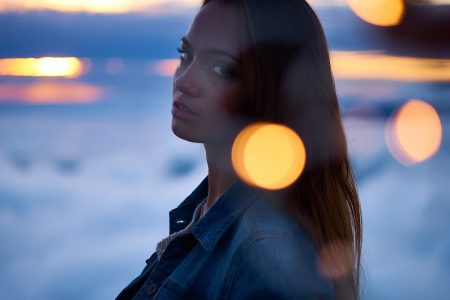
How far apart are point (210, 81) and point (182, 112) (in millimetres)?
77

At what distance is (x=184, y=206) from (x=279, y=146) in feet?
1.61

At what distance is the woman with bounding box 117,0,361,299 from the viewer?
114cm

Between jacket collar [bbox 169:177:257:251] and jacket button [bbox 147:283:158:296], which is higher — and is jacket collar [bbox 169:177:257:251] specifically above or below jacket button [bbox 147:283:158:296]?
above

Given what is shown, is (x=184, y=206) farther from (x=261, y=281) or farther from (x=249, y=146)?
(x=261, y=281)

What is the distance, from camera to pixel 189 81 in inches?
48.3

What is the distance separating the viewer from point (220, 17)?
47.9 inches

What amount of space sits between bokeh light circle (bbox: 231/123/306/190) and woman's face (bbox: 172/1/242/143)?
47 millimetres

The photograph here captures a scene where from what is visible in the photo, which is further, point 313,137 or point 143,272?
point 143,272

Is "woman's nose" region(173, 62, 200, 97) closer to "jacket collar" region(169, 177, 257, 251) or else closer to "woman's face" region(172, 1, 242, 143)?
"woman's face" region(172, 1, 242, 143)

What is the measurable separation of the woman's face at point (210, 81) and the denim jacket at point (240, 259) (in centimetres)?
12

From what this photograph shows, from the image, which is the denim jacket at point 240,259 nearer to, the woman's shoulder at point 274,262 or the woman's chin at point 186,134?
the woman's shoulder at point 274,262

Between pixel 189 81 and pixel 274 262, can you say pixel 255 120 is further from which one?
pixel 274 262

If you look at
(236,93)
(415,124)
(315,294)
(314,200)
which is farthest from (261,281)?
(415,124)

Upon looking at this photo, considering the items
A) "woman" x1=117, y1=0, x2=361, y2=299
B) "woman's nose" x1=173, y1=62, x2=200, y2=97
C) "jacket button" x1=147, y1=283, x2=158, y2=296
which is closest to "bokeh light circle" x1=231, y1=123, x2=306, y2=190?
"woman" x1=117, y1=0, x2=361, y2=299
